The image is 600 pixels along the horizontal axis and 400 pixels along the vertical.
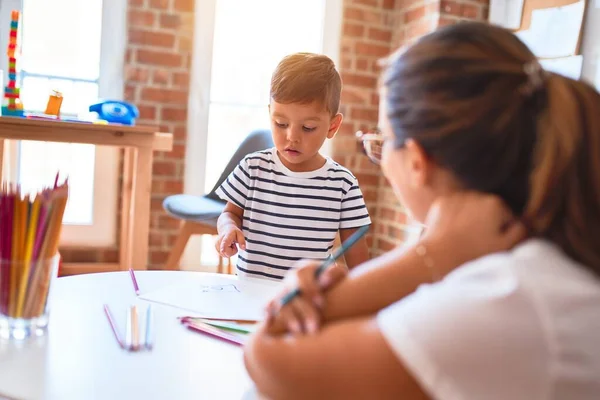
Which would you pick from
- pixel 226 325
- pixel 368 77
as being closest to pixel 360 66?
pixel 368 77

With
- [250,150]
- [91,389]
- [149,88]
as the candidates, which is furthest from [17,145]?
[91,389]

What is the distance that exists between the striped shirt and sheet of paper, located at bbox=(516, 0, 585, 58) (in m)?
1.19

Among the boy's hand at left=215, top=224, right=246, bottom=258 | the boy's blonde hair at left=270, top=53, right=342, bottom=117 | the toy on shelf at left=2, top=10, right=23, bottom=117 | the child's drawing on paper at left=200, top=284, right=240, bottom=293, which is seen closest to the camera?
the child's drawing on paper at left=200, top=284, right=240, bottom=293

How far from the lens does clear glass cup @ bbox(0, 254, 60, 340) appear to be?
2.21 feet

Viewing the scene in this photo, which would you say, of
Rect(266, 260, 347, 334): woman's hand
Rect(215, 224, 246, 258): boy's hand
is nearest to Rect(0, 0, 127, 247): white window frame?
Rect(215, 224, 246, 258): boy's hand

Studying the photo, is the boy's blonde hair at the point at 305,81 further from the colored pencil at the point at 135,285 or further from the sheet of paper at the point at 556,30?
the sheet of paper at the point at 556,30

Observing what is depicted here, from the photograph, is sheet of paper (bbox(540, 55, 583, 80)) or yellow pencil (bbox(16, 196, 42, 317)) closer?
yellow pencil (bbox(16, 196, 42, 317))

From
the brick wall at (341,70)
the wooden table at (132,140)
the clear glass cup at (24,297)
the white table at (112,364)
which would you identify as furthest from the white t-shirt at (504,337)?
the brick wall at (341,70)

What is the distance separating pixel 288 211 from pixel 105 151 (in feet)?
5.22

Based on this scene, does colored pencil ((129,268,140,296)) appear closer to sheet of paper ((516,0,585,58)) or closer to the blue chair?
the blue chair

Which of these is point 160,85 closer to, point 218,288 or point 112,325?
point 218,288

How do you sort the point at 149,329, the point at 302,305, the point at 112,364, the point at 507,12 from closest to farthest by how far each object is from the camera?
the point at 302,305, the point at 112,364, the point at 149,329, the point at 507,12

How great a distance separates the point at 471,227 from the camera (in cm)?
50

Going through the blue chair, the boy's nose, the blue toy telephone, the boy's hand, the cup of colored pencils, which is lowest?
the blue chair
